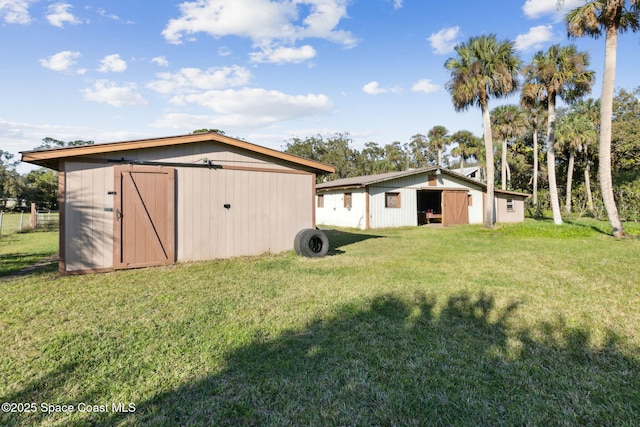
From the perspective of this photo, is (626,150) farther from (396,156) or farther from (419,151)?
(419,151)

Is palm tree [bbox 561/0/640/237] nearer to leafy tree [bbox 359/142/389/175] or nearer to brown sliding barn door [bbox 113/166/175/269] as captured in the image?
brown sliding barn door [bbox 113/166/175/269]

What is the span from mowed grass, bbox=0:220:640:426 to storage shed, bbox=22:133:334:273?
0.94 m

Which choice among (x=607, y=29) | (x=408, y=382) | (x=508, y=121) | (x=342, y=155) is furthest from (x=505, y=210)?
(x=342, y=155)

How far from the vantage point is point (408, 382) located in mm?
2490

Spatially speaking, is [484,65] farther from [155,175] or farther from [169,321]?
[169,321]

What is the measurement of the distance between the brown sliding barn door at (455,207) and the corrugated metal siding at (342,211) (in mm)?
5081

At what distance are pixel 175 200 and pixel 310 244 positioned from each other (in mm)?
3376

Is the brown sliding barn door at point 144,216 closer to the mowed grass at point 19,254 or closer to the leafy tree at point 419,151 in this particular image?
the mowed grass at point 19,254

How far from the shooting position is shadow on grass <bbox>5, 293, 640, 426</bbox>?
2092 mm

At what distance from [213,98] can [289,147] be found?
24.1m

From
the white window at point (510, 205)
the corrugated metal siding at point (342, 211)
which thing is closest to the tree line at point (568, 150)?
the white window at point (510, 205)

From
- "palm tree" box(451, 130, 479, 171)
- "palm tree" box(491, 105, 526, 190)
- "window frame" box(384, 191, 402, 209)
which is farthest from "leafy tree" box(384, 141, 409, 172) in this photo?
"window frame" box(384, 191, 402, 209)

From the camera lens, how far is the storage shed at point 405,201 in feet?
54.5

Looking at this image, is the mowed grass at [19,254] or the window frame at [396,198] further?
the window frame at [396,198]
